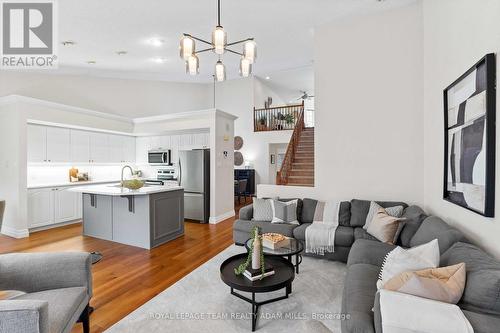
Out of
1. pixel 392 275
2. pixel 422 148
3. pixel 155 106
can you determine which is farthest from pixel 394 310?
pixel 155 106

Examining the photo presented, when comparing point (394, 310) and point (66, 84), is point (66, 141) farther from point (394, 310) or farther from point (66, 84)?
point (394, 310)

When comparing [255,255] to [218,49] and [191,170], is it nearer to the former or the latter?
[218,49]

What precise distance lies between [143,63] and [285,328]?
5875mm

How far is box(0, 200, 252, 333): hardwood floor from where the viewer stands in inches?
96.4

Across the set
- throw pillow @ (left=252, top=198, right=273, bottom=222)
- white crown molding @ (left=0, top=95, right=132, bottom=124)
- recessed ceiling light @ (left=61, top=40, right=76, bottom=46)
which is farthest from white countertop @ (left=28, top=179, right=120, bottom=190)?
throw pillow @ (left=252, top=198, right=273, bottom=222)

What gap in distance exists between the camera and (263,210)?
158 inches

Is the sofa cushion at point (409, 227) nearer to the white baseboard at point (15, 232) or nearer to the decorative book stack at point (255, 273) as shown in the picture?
the decorative book stack at point (255, 273)

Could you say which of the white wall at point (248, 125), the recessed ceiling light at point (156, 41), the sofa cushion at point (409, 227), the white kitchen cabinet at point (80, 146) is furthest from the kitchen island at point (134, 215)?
the white wall at point (248, 125)

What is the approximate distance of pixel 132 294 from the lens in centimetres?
261

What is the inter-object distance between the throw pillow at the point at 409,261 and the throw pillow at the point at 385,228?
1.20 meters

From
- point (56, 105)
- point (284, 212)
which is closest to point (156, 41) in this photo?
point (56, 105)

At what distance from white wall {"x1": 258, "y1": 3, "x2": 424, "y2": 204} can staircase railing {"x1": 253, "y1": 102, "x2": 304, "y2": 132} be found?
5.10 meters

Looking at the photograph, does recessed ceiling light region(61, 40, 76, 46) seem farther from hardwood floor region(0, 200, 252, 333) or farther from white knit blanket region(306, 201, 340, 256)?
white knit blanket region(306, 201, 340, 256)

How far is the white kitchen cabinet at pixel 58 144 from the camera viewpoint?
5320 mm
